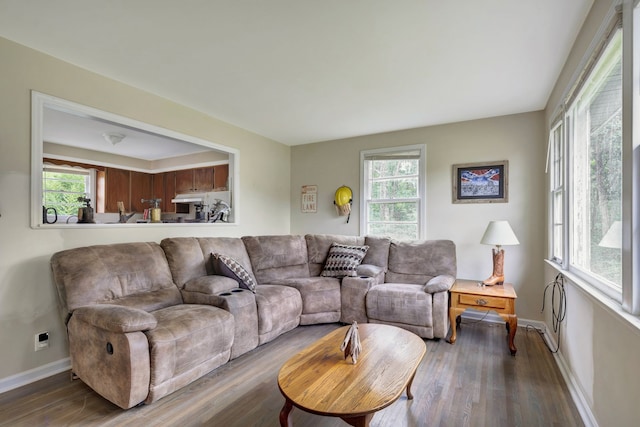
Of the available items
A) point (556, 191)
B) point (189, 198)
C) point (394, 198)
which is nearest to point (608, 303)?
point (556, 191)

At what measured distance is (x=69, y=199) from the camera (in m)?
5.10

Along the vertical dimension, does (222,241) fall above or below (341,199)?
below

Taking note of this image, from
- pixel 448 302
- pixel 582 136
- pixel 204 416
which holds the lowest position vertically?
pixel 204 416

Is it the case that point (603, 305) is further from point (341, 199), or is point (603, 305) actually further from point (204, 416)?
point (341, 199)

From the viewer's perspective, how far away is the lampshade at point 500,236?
124 inches

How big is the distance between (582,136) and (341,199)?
2.88 metres

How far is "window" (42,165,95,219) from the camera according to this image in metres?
4.93

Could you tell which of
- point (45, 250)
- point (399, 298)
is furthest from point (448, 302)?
point (45, 250)

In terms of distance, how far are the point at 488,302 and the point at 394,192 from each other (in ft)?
6.42

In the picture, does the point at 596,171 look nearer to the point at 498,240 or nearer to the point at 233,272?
the point at 498,240

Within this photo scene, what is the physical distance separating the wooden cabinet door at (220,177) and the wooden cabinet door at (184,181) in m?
0.63

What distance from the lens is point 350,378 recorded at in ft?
5.29

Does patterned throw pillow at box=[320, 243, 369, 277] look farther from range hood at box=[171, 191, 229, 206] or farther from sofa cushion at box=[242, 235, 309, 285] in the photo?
range hood at box=[171, 191, 229, 206]

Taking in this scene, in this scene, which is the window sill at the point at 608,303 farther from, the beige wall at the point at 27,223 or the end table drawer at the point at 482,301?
the beige wall at the point at 27,223
